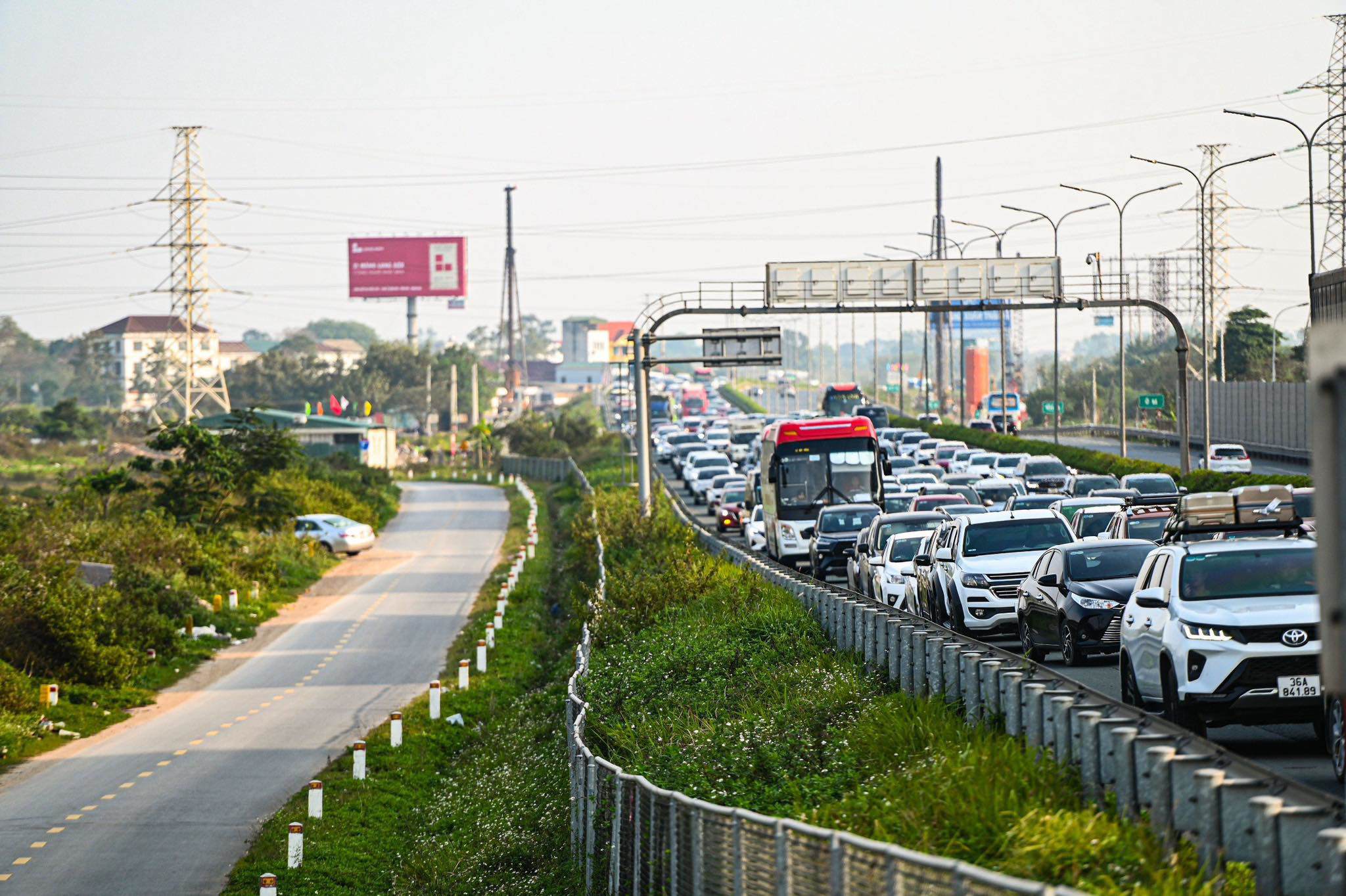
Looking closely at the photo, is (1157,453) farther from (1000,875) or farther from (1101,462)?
(1000,875)

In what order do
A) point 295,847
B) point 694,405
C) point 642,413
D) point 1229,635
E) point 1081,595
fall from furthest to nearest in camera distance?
point 694,405 < point 642,413 < point 295,847 < point 1081,595 < point 1229,635

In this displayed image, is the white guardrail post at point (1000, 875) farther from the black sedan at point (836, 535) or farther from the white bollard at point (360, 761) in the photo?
the black sedan at point (836, 535)

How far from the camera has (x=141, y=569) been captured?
1604 inches

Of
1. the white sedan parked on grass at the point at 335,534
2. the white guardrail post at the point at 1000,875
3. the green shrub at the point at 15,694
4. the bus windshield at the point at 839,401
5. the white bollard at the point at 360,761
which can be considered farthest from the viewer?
the bus windshield at the point at 839,401

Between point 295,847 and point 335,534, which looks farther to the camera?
point 335,534

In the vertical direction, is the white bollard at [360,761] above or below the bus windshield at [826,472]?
below

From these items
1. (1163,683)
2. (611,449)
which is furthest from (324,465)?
(1163,683)

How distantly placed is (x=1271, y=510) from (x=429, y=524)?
56818mm

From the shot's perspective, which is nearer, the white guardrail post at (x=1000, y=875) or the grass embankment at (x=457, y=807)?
the white guardrail post at (x=1000, y=875)

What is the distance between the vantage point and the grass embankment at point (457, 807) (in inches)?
703

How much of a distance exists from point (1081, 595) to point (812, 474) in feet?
67.9

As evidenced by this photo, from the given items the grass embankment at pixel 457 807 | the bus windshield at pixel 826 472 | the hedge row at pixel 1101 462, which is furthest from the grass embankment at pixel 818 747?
the bus windshield at pixel 826 472

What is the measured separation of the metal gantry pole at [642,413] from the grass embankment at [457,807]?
10590mm

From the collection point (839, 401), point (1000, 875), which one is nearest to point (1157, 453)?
point (839, 401)
